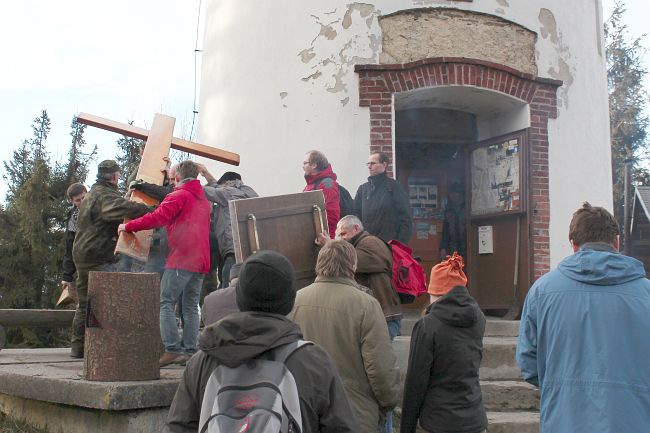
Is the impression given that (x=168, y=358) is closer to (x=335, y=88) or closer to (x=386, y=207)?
(x=386, y=207)

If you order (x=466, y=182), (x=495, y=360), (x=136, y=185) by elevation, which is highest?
(x=466, y=182)

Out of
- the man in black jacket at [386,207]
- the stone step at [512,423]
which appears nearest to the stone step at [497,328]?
the man in black jacket at [386,207]

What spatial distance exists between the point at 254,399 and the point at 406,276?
3.46 metres

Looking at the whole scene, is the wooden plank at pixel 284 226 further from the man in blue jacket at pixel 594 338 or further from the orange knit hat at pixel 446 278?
the man in blue jacket at pixel 594 338

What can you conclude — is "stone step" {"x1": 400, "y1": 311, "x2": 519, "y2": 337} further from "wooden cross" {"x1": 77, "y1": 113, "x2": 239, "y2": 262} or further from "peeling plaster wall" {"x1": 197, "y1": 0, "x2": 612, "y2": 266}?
"wooden cross" {"x1": 77, "y1": 113, "x2": 239, "y2": 262}

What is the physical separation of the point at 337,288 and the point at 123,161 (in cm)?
1665

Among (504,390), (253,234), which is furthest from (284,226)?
(504,390)

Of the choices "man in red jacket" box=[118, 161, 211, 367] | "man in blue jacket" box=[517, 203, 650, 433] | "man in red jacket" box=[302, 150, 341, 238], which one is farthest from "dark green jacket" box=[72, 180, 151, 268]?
"man in blue jacket" box=[517, 203, 650, 433]

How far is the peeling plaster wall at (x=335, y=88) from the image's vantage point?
8664mm

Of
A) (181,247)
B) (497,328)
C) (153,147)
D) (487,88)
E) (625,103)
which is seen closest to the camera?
(181,247)

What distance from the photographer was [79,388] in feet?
16.1

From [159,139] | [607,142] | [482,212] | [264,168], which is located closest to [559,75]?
[607,142]

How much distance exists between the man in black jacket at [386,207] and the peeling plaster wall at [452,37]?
2288 mm

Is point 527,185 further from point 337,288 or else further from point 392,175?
point 337,288
